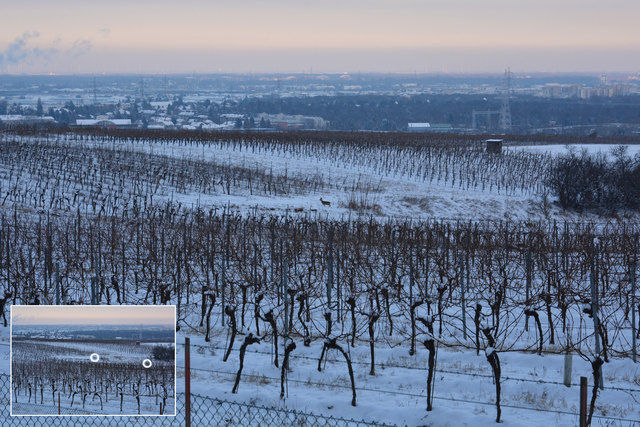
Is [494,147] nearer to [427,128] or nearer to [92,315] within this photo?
[92,315]

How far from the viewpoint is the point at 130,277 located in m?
13.6

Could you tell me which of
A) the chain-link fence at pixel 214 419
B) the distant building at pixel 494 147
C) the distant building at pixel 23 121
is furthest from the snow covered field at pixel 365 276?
the distant building at pixel 23 121

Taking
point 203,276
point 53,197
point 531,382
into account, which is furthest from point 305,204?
point 531,382

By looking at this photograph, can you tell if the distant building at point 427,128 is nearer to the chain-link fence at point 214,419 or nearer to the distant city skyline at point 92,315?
the chain-link fence at point 214,419

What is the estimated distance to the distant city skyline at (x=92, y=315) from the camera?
5.77 meters

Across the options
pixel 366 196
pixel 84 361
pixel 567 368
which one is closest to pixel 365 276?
pixel 567 368

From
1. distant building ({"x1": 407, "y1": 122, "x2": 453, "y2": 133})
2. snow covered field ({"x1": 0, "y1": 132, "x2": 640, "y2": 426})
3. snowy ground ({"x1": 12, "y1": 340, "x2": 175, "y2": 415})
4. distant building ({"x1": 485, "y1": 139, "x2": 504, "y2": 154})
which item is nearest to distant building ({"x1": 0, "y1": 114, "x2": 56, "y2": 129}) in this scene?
snow covered field ({"x1": 0, "y1": 132, "x2": 640, "y2": 426})

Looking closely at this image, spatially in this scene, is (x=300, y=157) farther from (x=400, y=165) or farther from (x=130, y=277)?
(x=130, y=277)
